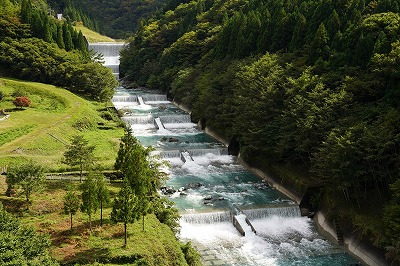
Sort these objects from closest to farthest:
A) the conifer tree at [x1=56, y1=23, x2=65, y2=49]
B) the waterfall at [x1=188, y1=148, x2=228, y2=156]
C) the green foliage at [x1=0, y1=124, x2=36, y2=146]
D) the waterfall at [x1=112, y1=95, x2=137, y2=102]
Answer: the green foliage at [x1=0, y1=124, x2=36, y2=146] < the waterfall at [x1=188, y1=148, x2=228, y2=156] < the conifer tree at [x1=56, y1=23, x2=65, y2=49] < the waterfall at [x1=112, y1=95, x2=137, y2=102]

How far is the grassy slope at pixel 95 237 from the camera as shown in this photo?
19.8 metres

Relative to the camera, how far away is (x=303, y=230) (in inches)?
1168

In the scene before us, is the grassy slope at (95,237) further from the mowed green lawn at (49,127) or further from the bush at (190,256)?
the mowed green lawn at (49,127)

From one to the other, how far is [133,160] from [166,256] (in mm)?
6343

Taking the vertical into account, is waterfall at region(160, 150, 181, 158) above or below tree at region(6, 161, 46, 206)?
below

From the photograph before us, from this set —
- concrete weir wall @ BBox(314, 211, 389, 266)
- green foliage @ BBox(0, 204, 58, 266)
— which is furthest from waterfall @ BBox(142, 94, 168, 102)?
green foliage @ BBox(0, 204, 58, 266)

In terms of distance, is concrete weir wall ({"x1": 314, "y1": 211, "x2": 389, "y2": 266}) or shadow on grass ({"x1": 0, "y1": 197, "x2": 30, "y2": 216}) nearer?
shadow on grass ({"x1": 0, "y1": 197, "x2": 30, "y2": 216})

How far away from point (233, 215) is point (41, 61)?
41.0 m

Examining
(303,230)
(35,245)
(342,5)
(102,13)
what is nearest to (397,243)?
(303,230)

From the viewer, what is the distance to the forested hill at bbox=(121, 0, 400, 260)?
2625 centimetres

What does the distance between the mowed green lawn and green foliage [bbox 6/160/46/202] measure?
6257 millimetres

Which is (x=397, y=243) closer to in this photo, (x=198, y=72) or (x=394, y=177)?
(x=394, y=177)

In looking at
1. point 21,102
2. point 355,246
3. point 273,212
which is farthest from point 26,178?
point 21,102

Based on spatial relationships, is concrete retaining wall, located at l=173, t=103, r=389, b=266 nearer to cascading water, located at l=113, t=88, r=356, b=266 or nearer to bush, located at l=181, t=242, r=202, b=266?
cascading water, located at l=113, t=88, r=356, b=266
